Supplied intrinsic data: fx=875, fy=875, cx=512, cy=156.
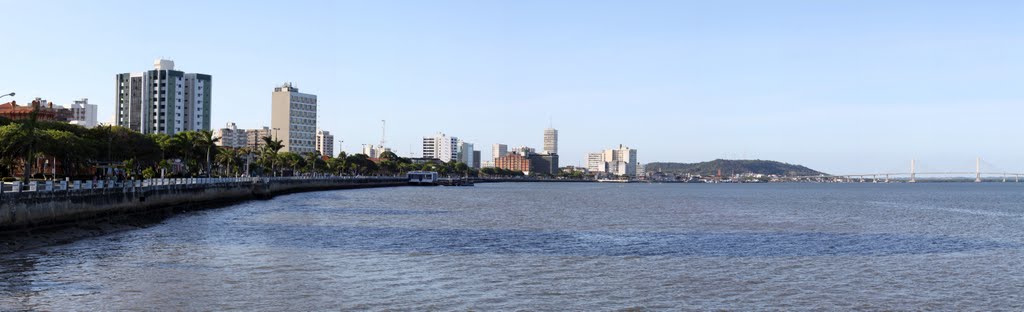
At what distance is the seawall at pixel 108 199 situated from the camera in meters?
41.4

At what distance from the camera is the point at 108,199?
54969mm

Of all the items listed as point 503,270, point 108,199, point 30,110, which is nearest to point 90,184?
point 108,199

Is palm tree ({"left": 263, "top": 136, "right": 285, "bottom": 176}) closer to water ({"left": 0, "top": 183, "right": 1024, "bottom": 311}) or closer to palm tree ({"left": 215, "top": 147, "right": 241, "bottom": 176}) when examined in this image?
palm tree ({"left": 215, "top": 147, "right": 241, "bottom": 176})

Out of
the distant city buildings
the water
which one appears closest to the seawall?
the water

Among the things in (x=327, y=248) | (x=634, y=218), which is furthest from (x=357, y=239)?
(x=634, y=218)

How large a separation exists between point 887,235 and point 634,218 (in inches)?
891

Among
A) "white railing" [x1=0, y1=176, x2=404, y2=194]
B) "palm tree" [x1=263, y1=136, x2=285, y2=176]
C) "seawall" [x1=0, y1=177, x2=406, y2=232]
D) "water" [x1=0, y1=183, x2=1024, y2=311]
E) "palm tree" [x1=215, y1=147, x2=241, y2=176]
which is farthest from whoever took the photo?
"palm tree" [x1=215, y1=147, x2=241, y2=176]

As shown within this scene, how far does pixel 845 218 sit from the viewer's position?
8200 centimetres

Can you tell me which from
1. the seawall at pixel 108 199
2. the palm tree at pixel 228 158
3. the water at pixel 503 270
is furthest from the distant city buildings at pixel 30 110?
the water at pixel 503 270

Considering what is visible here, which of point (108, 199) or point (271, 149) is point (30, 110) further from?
point (108, 199)

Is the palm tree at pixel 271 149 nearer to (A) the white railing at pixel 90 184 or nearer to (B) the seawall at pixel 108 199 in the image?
(B) the seawall at pixel 108 199

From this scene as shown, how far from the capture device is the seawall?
136 ft

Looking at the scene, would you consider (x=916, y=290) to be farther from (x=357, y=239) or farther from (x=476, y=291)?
(x=357, y=239)

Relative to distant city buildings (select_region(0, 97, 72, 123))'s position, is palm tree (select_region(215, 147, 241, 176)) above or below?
below
